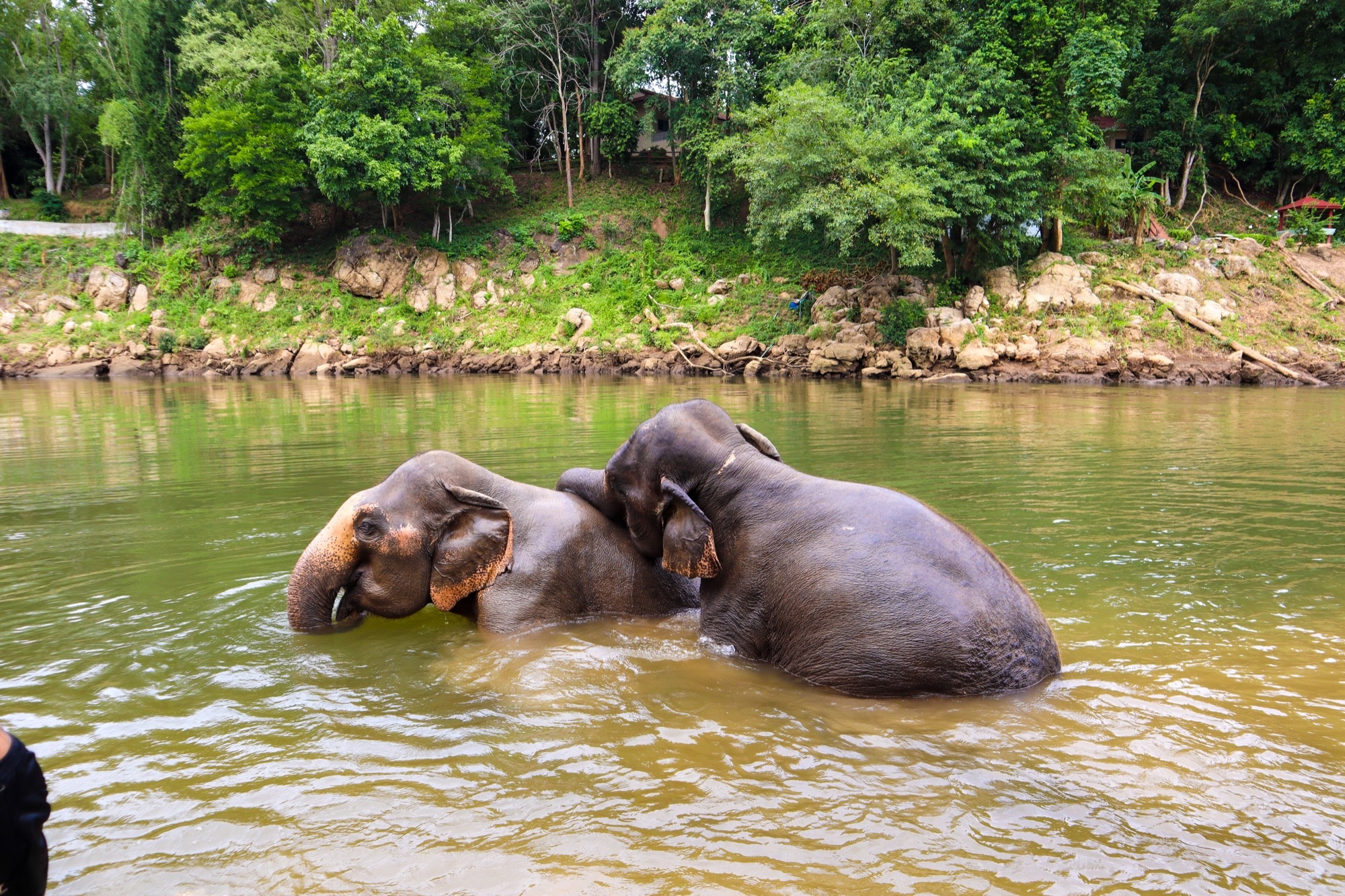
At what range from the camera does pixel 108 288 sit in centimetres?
4281

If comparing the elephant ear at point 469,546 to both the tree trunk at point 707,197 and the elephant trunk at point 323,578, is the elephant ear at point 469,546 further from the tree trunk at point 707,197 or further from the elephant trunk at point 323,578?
the tree trunk at point 707,197

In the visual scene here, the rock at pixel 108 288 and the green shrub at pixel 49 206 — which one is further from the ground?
the green shrub at pixel 49 206

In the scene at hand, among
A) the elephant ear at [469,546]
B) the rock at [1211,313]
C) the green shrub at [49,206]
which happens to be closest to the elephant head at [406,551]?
the elephant ear at [469,546]

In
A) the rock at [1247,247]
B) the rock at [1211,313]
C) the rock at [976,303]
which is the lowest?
the rock at [1211,313]

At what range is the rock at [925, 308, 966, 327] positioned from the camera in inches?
1239

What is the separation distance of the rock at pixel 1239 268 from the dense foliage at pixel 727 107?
12.5 feet

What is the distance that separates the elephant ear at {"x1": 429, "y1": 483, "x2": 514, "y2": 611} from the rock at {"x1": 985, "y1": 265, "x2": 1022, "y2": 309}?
30127 mm

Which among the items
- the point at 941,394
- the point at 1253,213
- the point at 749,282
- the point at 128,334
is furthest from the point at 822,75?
the point at 128,334

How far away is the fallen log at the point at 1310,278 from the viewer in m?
31.2

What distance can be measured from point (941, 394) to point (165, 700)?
22605 millimetres

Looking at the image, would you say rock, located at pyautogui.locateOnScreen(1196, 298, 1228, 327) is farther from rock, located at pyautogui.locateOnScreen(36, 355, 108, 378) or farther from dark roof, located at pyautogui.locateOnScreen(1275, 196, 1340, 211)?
rock, located at pyautogui.locateOnScreen(36, 355, 108, 378)

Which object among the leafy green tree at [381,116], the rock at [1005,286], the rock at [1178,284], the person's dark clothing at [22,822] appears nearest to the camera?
the person's dark clothing at [22,822]

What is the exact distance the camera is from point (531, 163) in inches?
2142

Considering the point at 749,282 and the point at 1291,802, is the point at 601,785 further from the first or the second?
the point at 749,282
